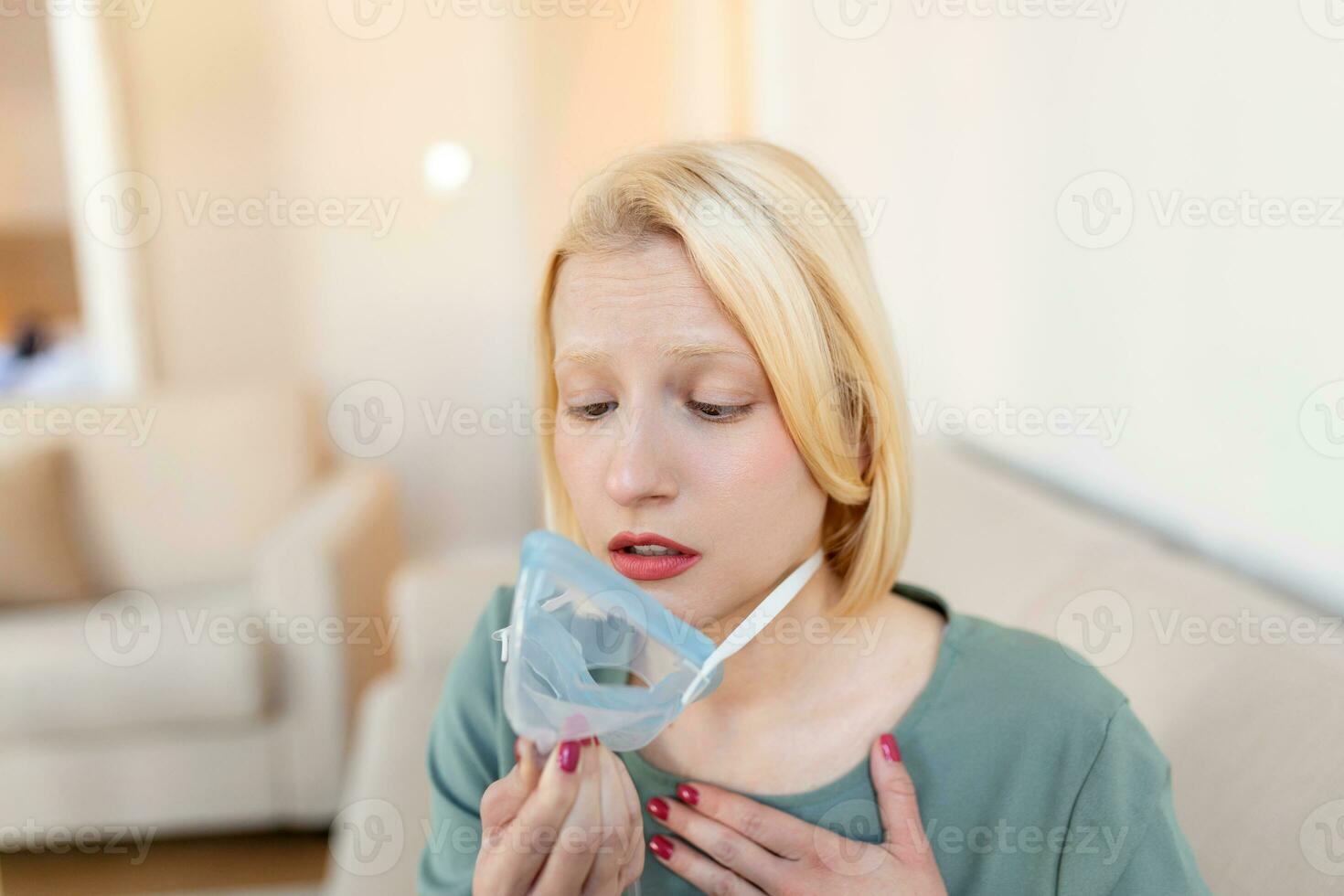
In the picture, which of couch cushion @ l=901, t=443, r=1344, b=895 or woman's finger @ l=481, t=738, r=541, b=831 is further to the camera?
couch cushion @ l=901, t=443, r=1344, b=895

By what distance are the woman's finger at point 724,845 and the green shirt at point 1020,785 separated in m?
0.05

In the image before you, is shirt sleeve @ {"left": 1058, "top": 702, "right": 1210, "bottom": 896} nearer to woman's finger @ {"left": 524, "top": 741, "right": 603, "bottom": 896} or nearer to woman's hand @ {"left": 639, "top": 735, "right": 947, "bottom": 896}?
woman's hand @ {"left": 639, "top": 735, "right": 947, "bottom": 896}

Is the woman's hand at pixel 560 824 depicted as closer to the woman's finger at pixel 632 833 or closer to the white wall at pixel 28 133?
the woman's finger at pixel 632 833

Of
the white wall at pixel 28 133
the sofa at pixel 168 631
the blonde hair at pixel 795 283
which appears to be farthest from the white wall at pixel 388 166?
the blonde hair at pixel 795 283

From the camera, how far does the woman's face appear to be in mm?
899

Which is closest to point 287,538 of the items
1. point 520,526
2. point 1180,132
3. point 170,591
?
point 170,591

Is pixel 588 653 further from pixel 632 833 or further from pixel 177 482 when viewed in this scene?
pixel 177 482

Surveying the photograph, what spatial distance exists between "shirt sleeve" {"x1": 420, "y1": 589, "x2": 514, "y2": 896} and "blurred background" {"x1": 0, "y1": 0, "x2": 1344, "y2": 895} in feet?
1.23

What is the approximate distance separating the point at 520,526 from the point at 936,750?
132 inches

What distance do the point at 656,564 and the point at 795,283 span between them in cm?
26

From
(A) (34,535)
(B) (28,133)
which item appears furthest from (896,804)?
(B) (28,133)

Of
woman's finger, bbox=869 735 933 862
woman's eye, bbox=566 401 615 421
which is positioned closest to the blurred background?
woman's finger, bbox=869 735 933 862

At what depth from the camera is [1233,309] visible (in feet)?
4.25

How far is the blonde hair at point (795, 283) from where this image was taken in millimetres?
903
